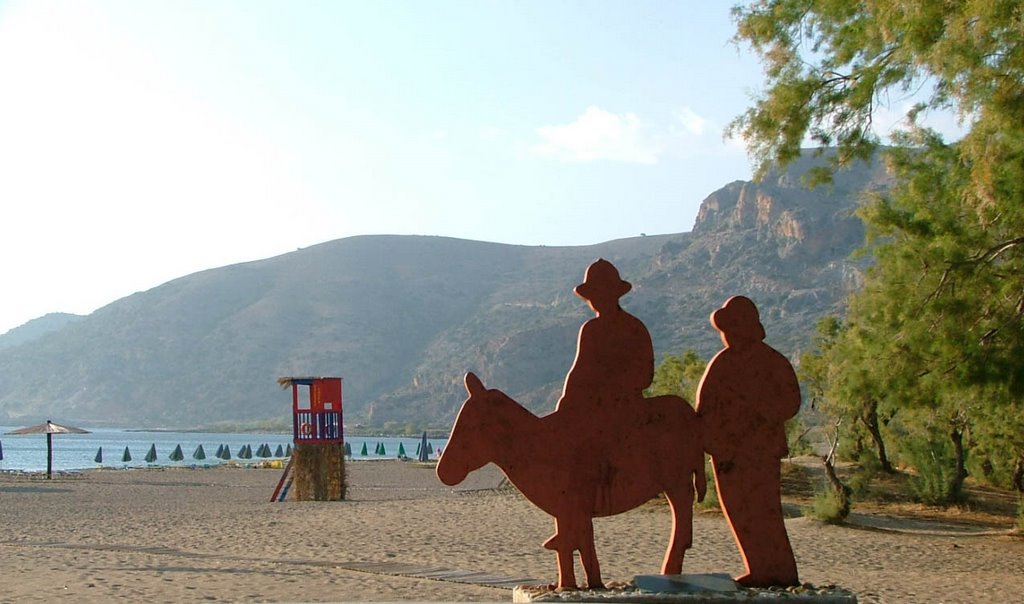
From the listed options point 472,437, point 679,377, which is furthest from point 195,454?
point 472,437

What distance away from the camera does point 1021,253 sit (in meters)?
13.5

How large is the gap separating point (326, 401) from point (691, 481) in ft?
65.5

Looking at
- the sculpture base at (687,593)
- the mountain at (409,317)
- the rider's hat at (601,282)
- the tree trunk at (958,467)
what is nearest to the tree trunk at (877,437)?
the tree trunk at (958,467)

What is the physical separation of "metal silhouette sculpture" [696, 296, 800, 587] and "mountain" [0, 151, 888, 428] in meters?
67.7

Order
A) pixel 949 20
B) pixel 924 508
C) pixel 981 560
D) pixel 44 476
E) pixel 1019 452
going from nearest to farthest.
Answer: pixel 949 20 < pixel 981 560 < pixel 1019 452 < pixel 924 508 < pixel 44 476

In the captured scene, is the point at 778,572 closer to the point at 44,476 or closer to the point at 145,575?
the point at 145,575

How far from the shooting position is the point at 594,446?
27.9ft

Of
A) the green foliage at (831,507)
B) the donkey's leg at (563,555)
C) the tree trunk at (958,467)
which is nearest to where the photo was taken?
the donkey's leg at (563,555)

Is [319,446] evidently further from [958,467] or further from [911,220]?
[911,220]

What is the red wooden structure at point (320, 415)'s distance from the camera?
1085 inches

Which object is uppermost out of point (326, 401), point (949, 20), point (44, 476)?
point (949, 20)

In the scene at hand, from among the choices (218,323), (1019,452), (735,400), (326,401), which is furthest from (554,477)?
(218,323)

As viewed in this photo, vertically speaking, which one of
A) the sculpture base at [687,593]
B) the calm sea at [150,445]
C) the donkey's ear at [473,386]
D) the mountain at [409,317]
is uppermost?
the mountain at [409,317]

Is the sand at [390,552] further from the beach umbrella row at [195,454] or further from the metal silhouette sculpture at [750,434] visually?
the beach umbrella row at [195,454]
